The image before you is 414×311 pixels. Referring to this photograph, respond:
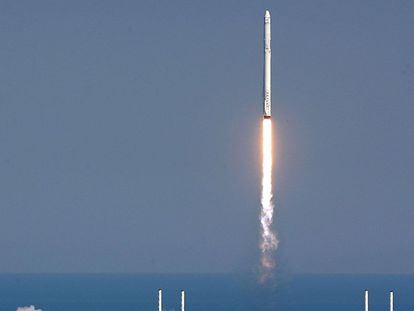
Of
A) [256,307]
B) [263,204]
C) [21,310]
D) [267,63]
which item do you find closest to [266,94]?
[267,63]

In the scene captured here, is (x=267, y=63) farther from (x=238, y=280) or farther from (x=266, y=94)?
(x=238, y=280)

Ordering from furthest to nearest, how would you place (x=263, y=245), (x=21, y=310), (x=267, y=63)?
(x=21, y=310), (x=263, y=245), (x=267, y=63)

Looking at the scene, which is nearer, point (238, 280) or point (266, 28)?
point (266, 28)

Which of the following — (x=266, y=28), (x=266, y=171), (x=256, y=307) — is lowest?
(x=256, y=307)

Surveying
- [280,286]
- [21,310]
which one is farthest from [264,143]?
[21,310]

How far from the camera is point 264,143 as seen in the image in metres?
119

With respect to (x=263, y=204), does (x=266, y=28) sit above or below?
above

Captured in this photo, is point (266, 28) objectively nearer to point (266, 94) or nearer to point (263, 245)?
point (266, 94)

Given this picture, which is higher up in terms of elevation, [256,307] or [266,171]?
[266,171]

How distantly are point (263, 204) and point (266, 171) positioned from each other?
3.12 meters

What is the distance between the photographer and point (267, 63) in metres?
116

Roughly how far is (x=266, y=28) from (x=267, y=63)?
7.99 feet

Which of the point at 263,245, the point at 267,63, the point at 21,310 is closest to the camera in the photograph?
the point at 267,63

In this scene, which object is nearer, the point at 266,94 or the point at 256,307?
the point at 266,94
